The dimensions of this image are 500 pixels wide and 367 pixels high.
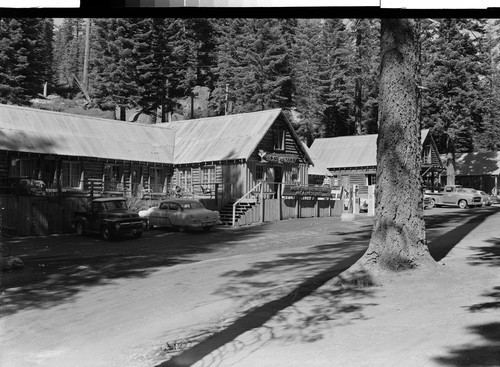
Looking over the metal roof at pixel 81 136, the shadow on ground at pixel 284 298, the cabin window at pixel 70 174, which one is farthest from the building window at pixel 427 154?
the shadow on ground at pixel 284 298

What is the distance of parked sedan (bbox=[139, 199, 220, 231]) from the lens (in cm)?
2091

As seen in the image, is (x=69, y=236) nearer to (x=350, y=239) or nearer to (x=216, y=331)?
(x=350, y=239)

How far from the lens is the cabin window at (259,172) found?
28.6m

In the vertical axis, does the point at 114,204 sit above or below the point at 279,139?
below

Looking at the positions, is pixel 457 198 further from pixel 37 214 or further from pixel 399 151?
pixel 399 151

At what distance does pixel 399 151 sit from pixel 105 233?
12450 millimetres

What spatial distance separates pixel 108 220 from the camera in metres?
18.5

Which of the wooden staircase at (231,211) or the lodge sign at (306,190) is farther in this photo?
the lodge sign at (306,190)

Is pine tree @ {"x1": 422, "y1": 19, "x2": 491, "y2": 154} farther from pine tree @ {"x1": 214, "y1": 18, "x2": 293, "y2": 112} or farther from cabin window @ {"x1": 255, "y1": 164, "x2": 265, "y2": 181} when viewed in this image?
cabin window @ {"x1": 255, "y1": 164, "x2": 265, "y2": 181}

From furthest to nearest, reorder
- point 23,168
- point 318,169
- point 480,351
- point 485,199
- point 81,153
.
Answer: point 318,169
point 485,199
point 81,153
point 23,168
point 480,351

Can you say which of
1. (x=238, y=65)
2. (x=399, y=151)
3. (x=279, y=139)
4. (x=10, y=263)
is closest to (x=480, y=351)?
(x=399, y=151)

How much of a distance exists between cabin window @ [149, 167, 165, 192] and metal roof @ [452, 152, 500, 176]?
91.9 ft

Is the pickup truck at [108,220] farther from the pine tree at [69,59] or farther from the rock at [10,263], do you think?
the rock at [10,263]

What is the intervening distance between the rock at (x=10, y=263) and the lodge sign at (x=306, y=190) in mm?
14615
